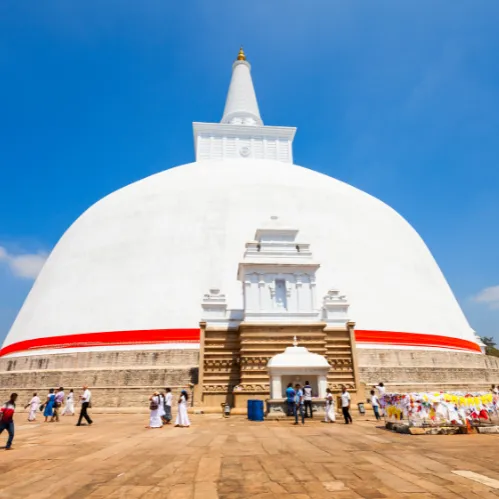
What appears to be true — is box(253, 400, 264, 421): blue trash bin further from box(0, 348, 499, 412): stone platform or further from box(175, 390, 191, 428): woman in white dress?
box(0, 348, 499, 412): stone platform

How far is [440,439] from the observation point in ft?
26.5

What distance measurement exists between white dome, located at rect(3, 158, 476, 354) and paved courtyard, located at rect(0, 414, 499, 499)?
9686 millimetres

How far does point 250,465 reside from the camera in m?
5.51

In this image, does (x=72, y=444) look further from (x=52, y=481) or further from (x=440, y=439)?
(x=440, y=439)

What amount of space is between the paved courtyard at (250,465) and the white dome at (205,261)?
9686 mm

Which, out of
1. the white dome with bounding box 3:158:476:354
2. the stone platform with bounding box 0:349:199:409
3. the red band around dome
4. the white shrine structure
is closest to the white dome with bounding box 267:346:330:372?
the white shrine structure

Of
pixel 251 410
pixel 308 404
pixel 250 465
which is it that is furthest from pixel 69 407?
pixel 250 465

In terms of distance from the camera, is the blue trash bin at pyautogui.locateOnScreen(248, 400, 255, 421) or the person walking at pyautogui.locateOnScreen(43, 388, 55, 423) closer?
the blue trash bin at pyautogui.locateOnScreen(248, 400, 255, 421)

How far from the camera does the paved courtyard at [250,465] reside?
4289mm

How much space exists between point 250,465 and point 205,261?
1458 centimetres

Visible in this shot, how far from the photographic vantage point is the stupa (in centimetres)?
1684

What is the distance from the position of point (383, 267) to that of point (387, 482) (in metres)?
17.6

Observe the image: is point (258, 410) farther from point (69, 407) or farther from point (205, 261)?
point (205, 261)

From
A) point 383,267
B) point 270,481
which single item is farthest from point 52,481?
point 383,267
